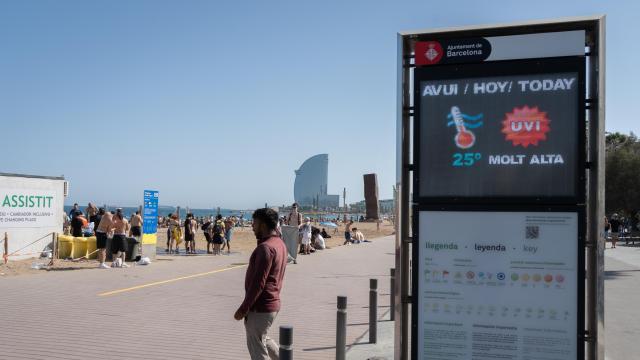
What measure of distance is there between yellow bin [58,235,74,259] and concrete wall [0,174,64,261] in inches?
30.9

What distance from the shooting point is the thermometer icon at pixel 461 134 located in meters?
5.09

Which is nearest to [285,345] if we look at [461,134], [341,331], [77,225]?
[341,331]

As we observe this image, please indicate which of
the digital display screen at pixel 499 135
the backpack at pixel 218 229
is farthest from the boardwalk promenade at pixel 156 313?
the backpack at pixel 218 229

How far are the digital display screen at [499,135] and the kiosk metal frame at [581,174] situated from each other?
11 cm

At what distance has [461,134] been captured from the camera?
5.12 meters

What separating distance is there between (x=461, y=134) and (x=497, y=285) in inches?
49.8

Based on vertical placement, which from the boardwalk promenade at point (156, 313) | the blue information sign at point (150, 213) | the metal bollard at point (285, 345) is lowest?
the boardwalk promenade at point (156, 313)

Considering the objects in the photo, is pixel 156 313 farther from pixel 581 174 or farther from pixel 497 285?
pixel 581 174

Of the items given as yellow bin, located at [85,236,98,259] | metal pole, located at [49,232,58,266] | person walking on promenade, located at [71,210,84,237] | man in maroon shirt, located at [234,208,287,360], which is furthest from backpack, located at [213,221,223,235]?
man in maroon shirt, located at [234,208,287,360]

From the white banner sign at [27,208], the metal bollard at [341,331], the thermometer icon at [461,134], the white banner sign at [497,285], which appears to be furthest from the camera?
the white banner sign at [27,208]

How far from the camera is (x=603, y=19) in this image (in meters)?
4.84

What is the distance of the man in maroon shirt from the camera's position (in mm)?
5336

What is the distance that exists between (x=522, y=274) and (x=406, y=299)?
1.00m

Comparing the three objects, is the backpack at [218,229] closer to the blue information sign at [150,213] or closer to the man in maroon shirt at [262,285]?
the blue information sign at [150,213]
